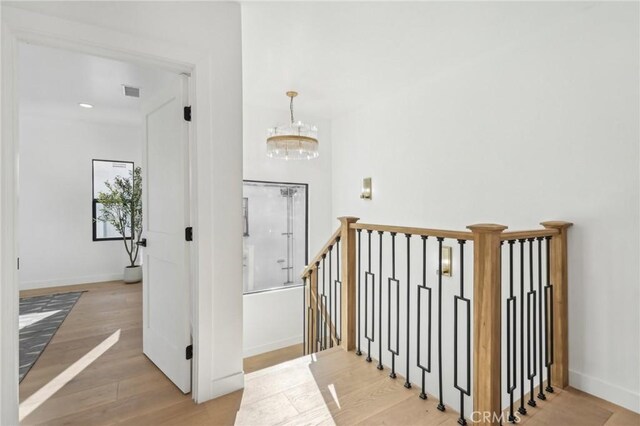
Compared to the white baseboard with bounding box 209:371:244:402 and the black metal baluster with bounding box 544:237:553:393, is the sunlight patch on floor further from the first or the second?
the black metal baluster with bounding box 544:237:553:393

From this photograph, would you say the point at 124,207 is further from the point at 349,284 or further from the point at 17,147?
the point at 349,284

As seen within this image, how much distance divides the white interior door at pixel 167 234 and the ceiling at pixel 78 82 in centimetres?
31

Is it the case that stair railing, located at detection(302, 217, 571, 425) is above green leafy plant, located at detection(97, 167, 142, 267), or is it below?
below

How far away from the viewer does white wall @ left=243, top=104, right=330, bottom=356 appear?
4.36 meters

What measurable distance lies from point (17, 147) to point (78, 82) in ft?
8.85

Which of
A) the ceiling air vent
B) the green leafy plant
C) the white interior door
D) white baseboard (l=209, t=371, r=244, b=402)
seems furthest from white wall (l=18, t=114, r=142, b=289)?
white baseboard (l=209, t=371, r=244, b=402)

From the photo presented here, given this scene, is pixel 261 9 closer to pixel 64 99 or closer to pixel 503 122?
pixel 503 122

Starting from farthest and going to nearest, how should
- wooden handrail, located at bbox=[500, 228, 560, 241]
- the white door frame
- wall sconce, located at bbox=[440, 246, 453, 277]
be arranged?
1. wall sconce, located at bbox=[440, 246, 453, 277]
2. wooden handrail, located at bbox=[500, 228, 560, 241]
3. the white door frame

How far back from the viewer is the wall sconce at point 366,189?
4.29m

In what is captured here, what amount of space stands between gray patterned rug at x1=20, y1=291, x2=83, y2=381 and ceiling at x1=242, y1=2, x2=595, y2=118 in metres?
3.12

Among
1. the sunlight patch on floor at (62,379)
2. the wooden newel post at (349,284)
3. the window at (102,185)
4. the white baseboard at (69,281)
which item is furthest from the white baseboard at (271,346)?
the window at (102,185)

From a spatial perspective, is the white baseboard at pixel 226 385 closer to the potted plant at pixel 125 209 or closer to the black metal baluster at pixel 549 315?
the black metal baluster at pixel 549 315

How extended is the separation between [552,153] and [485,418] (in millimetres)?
1946

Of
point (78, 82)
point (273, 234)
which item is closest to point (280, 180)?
point (273, 234)
